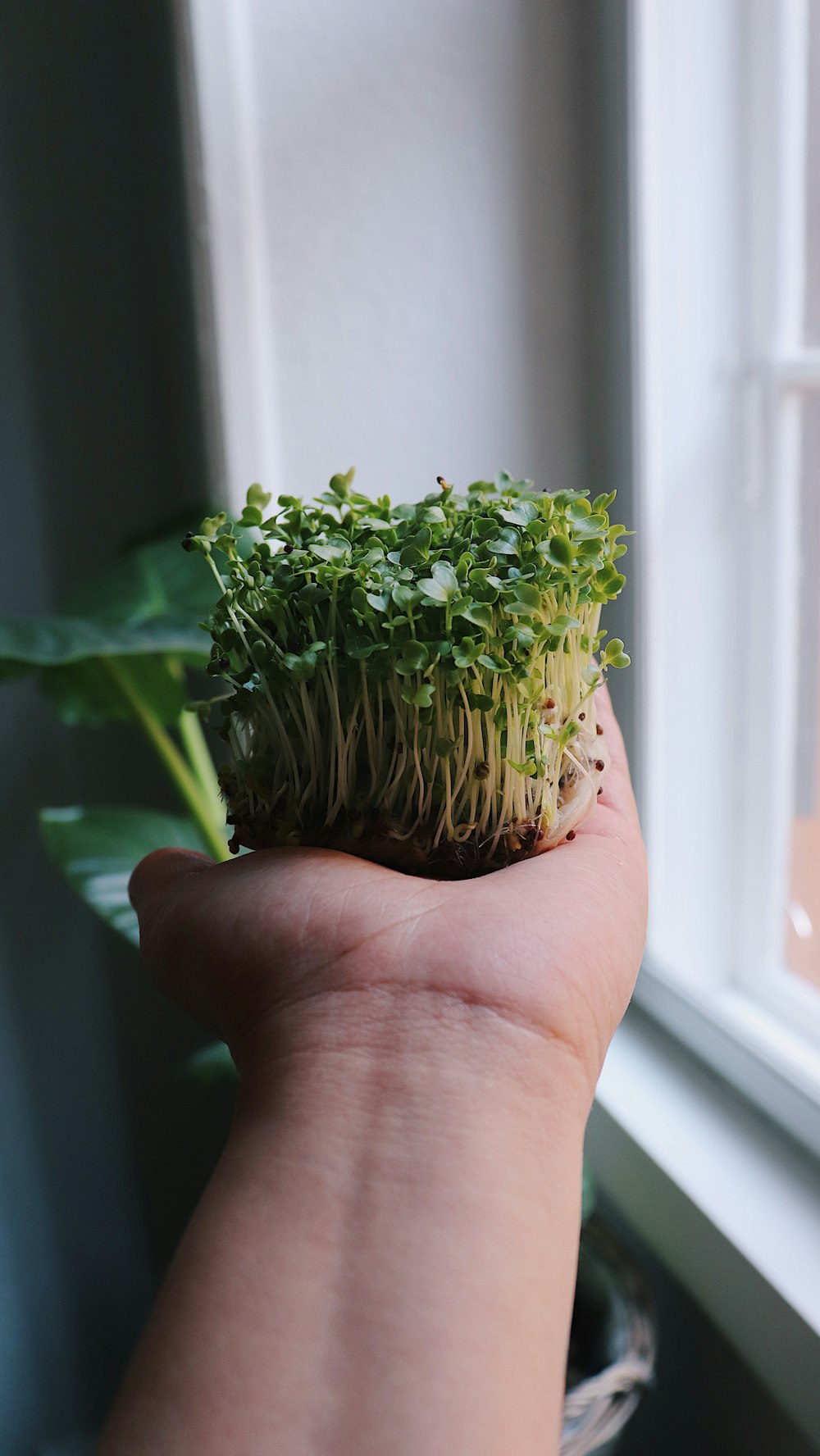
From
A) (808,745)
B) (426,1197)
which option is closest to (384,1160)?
(426,1197)

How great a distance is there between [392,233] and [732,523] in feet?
1.73

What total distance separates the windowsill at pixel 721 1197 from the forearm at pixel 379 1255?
46 cm

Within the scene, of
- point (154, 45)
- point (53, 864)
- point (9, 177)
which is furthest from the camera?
point (53, 864)

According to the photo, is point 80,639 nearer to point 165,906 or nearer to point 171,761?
point 171,761

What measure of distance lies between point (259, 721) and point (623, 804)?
0.25 m

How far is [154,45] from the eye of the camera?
3.97ft

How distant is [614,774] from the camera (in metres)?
0.66

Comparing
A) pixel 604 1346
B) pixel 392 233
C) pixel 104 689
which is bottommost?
pixel 604 1346

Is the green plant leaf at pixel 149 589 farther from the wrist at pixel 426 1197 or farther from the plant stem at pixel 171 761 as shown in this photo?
the wrist at pixel 426 1197

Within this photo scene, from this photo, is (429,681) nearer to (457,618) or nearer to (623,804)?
(457,618)

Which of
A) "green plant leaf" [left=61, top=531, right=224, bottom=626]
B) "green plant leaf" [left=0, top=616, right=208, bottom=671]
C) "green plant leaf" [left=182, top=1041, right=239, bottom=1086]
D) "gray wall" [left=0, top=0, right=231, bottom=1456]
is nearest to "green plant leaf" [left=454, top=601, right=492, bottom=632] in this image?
"green plant leaf" [left=0, top=616, right=208, bottom=671]

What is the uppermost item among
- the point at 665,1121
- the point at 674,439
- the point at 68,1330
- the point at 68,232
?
the point at 68,232

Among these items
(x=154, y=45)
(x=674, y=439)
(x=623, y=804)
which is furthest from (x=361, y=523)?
(x=154, y=45)

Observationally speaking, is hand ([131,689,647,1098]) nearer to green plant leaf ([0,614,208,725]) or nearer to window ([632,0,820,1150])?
green plant leaf ([0,614,208,725])
